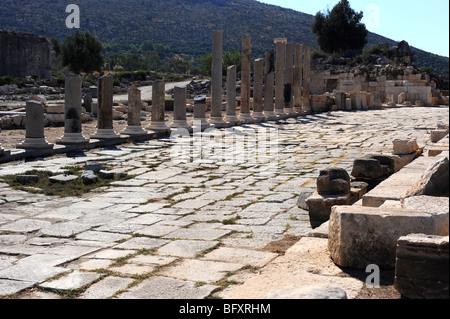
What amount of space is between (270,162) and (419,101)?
67.1 feet

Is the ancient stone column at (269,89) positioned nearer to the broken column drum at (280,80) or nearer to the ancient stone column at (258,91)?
the broken column drum at (280,80)

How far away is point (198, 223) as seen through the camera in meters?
6.49

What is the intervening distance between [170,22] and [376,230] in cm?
9486

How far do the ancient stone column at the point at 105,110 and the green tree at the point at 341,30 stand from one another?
39530 millimetres

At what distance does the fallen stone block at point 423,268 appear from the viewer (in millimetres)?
3094

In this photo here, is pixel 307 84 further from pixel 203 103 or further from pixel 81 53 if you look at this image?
pixel 81 53

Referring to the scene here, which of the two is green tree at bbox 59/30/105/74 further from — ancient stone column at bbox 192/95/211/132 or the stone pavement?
the stone pavement

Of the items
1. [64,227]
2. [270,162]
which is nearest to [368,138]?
Result: [270,162]

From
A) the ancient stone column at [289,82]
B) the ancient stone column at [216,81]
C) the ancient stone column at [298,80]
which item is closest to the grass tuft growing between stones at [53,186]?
the ancient stone column at [216,81]

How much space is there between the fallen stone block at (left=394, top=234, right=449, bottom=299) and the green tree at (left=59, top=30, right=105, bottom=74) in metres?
46.7

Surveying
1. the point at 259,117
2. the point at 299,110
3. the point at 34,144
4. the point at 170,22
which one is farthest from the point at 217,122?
the point at 170,22

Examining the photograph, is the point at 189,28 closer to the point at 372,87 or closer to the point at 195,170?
the point at 372,87

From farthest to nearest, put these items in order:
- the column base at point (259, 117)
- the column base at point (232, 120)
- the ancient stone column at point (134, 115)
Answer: the column base at point (259, 117)
the column base at point (232, 120)
the ancient stone column at point (134, 115)

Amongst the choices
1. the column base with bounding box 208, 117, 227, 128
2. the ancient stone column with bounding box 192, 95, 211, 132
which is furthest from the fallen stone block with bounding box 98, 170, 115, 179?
the column base with bounding box 208, 117, 227, 128
